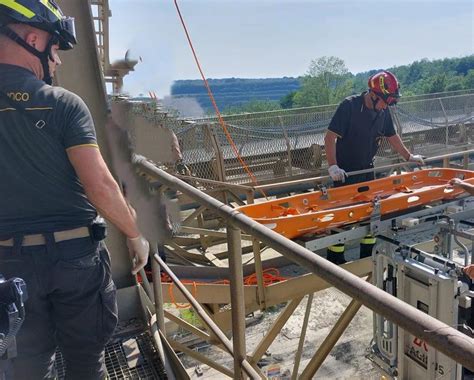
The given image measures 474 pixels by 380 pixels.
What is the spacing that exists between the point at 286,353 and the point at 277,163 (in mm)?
5014

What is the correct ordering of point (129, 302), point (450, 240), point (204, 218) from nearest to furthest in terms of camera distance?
point (129, 302), point (450, 240), point (204, 218)

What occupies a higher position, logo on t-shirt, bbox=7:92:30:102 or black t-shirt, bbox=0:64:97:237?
logo on t-shirt, bbox=7:92:30:102

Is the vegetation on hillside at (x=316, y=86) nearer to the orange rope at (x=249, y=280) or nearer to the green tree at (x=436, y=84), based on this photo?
the green tree at (x=436, y=84)

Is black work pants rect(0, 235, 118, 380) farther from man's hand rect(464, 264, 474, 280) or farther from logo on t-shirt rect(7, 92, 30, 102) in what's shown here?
man's hand rect(464, 264, 474, 280)

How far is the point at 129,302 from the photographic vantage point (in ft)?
10.8

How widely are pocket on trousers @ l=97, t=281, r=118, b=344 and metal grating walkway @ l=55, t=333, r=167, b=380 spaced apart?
2.57ft

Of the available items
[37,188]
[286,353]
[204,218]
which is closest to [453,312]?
[37,188]

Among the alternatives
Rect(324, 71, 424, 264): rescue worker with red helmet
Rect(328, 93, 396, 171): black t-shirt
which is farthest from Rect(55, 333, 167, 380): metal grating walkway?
Rect(328, 93, 396, 171): black t-shirt

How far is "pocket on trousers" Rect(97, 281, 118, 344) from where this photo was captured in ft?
6.92

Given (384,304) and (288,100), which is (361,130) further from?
(288,100)

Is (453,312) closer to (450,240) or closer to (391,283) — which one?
(391,283)

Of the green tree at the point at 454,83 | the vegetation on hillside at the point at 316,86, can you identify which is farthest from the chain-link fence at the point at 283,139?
the green tree at the point at 454,83

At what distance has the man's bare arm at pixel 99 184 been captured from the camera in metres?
1.85

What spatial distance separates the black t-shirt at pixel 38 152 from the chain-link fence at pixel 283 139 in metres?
6.14
